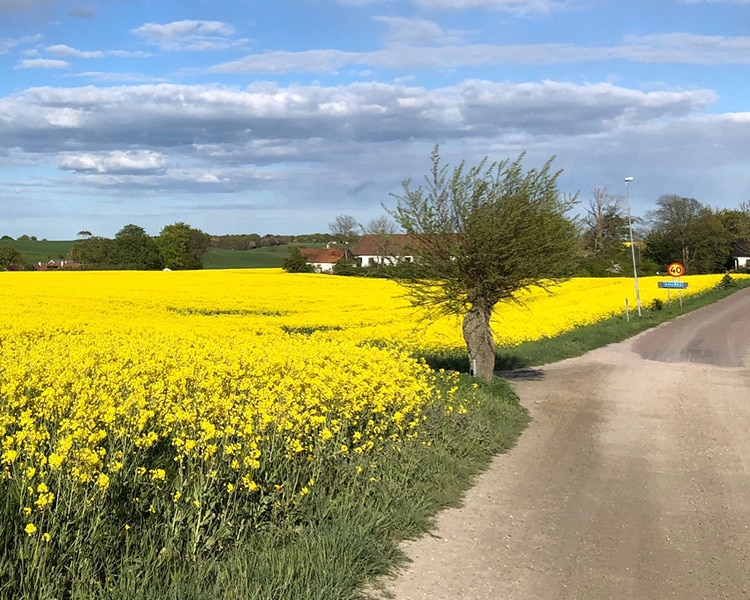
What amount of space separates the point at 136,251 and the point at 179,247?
6340 millimetres

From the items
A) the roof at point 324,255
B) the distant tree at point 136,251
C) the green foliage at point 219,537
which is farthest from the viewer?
the roof at point 324,255

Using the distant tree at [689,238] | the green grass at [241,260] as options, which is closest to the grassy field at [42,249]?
the green grass at [241,260]

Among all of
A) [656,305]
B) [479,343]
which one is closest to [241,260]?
[656,305]

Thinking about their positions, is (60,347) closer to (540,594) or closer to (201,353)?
(201,353)

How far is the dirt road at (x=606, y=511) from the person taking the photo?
18.8 ft

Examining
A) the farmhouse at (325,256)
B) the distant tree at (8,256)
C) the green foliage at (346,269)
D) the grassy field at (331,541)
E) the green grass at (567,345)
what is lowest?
the green grass at (567,345)

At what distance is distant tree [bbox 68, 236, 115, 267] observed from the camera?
84.6 metres

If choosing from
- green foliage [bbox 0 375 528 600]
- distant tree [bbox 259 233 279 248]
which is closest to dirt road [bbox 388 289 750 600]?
green foliage [bbox 0 375 528 600]

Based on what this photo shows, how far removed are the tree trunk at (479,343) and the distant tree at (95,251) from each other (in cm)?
7290

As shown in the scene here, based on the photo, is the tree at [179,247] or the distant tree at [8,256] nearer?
the distant tree at [8,256]

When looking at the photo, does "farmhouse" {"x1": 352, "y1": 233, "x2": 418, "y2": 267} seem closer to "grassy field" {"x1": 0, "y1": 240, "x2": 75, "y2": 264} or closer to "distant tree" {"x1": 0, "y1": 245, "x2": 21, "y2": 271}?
"distant tree" {"x1": 0, "y1": 245, "x2": 21, "y2": 271}

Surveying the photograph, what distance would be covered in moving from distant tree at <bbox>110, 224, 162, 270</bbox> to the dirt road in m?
73.1

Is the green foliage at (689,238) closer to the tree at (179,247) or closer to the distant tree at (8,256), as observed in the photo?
the tree at (179,247)

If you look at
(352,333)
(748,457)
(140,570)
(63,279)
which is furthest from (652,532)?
(63,279)
